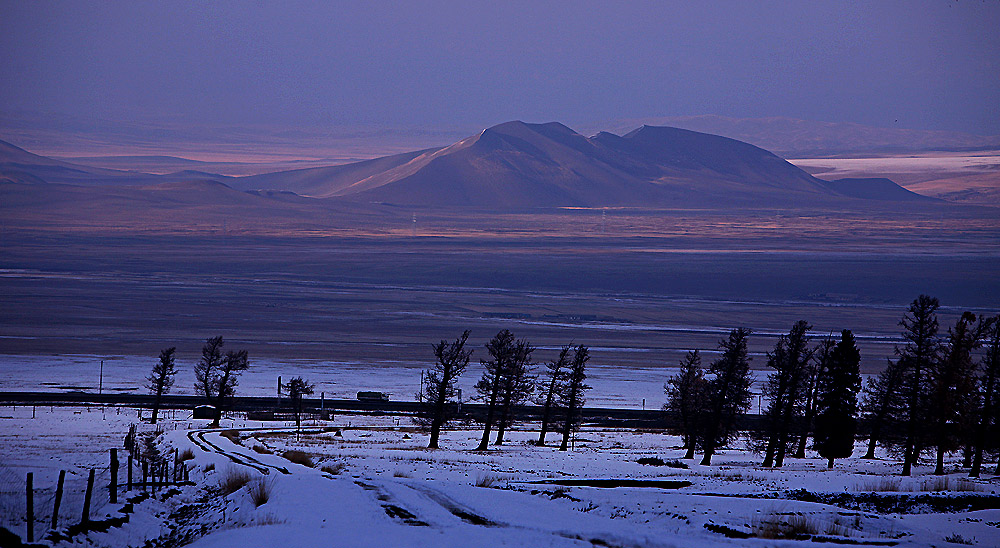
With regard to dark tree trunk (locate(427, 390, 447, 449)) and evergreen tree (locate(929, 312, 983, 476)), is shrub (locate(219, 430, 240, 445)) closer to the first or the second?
dark tree trunk (locate(427, 390, 447, 449))

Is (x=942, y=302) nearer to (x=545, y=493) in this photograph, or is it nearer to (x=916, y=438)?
(x=916, y=438)

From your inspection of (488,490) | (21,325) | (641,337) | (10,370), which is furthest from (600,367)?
(21,325)

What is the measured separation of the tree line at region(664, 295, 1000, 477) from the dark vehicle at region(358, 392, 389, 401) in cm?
2380

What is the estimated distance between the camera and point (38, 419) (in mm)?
41719

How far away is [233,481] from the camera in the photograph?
18078mm

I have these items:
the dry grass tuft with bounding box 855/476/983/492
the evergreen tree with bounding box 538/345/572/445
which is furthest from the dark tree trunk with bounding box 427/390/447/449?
the dry grass tuft with bounding box 855/476/983/492

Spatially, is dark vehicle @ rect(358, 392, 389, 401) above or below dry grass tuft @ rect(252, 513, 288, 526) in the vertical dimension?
below

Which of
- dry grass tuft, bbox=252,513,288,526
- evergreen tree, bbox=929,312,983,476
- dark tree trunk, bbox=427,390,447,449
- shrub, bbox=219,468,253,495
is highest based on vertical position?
evergreen tree, bbox=929,312,983,476

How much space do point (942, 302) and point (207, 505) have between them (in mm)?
185984

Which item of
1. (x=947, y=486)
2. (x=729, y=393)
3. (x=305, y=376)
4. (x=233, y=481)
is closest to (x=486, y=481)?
(x=233, y=481)

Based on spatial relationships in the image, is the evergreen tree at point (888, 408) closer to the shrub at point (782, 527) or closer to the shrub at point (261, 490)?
the shrub at point (782, 527)

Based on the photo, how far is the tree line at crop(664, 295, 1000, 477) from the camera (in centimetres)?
3070

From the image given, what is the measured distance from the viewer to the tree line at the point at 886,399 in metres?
30.7

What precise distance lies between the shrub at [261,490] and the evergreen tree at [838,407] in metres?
27.5
